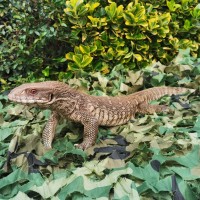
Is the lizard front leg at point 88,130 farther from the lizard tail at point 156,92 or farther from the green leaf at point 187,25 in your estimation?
the green leaf at point 187,25

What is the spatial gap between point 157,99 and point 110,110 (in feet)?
2.36

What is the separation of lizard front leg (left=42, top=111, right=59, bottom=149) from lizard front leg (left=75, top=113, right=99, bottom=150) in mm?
212

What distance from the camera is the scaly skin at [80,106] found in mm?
3244

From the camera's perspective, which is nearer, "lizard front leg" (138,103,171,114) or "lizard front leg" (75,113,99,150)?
"lizard front leg" (75,113,99,150)

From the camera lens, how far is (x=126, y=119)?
401 cm

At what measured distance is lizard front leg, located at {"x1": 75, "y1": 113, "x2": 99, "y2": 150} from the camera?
3460 millimetres

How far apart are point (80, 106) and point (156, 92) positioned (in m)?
1.13

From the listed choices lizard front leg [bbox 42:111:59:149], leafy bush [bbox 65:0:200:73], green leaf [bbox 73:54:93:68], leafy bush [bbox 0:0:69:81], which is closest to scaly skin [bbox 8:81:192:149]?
lizard front leg [bbox 42:111:59:149]

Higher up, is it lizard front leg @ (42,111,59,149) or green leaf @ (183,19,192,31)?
green leaf @ (183,19,192,31)

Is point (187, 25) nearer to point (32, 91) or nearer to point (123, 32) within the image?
point (123, 32)

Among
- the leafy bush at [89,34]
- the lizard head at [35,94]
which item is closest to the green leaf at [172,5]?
the leafy bush at [89,34]

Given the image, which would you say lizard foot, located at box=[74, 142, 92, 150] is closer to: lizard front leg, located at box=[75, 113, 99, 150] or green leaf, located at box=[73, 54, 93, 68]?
lizard front leg, located at box=[75, 113, 99, 150]

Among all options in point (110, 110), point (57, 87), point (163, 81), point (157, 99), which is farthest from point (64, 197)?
point (163, 81)

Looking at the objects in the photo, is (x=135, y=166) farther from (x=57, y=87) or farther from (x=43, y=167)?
(x=57, y=87)
